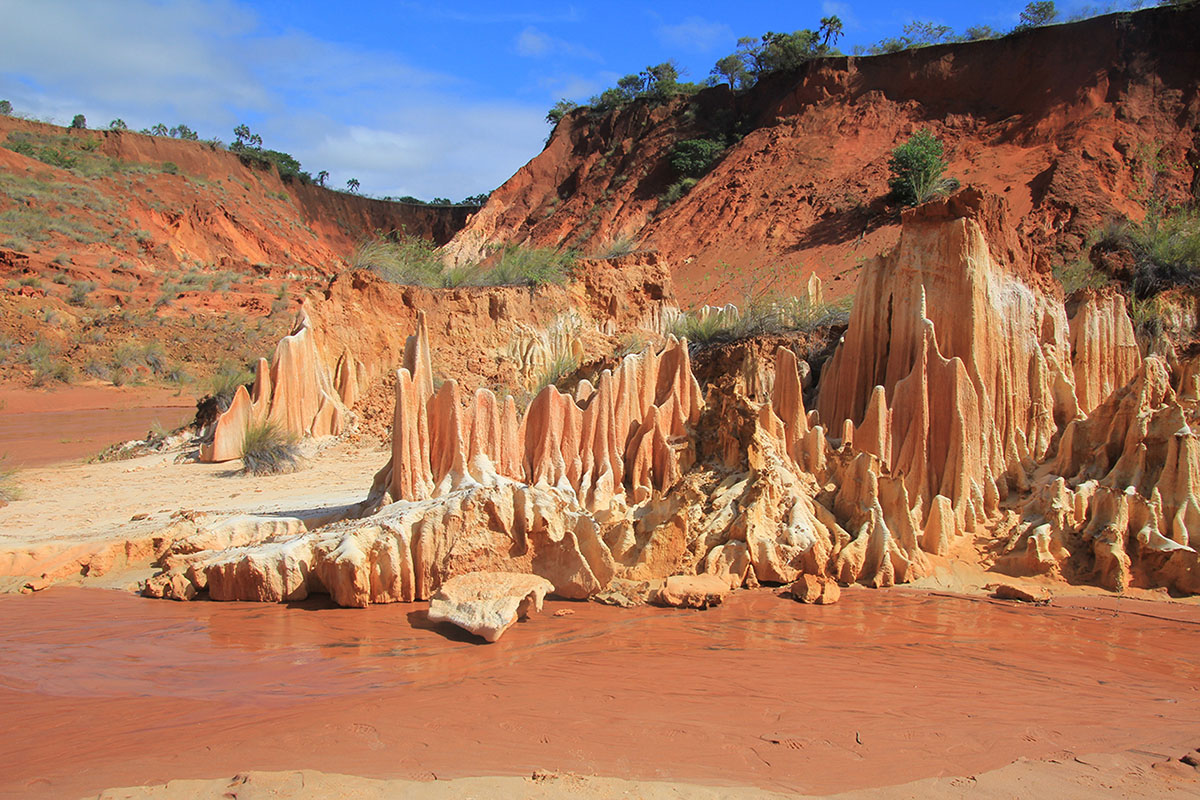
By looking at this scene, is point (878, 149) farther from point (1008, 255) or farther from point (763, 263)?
point (1008, 255)

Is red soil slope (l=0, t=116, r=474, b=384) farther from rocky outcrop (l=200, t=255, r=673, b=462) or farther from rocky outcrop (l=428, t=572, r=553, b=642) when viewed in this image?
rocky outcrop (l=428, t=572, r=553, b=642)

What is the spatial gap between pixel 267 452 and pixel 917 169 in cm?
2041

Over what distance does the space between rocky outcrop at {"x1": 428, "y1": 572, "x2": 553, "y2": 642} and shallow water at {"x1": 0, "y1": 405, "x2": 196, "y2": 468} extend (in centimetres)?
1097

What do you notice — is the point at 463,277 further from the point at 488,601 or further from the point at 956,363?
the point at 488,601

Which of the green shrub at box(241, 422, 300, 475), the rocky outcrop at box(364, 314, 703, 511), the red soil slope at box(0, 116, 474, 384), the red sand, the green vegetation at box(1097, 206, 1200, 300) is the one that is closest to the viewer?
the rocky outcrop at box(364, 314, 703, 511)

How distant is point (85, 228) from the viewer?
98.3 ft

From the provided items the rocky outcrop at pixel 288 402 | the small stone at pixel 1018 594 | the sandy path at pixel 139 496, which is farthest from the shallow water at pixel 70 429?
the small stone at pixel 1018 594

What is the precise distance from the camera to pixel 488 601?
5332mm

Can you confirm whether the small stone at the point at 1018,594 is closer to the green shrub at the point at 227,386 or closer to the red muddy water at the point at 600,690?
the red muddy water at the point at 600,690

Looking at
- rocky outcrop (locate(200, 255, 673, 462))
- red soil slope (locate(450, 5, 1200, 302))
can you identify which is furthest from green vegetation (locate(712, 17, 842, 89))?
rocky outcrop (locate(200, 255, 673, 462))

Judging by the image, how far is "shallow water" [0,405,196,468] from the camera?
14.3 metres

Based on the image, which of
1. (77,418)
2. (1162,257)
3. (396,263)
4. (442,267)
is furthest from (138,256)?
(1162,257)

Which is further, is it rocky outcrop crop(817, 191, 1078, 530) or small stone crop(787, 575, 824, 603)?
rocky outcrop crop(817, 191, 1078, 530)

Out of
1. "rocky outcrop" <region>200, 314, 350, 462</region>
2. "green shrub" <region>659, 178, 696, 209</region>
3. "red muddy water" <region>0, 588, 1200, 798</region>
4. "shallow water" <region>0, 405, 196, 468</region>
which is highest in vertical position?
"green shrub" <region>659, 178, 696, 209</region>
